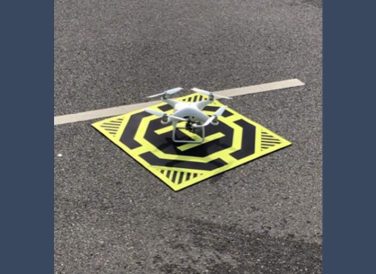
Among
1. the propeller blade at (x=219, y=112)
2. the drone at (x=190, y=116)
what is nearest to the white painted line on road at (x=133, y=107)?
the drone at (x=190, y=116)

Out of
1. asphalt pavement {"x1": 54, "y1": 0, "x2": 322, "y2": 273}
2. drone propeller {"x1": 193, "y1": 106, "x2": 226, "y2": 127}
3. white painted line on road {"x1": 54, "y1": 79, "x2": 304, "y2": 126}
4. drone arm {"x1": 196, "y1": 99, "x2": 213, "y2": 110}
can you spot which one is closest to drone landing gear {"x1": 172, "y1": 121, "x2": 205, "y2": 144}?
drone propeller {"x1": 193, "y1": 106, "x2": 226, "y2": 127}

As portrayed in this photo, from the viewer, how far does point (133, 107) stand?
859 centimetres

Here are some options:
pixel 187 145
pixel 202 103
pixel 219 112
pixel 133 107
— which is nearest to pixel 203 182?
pixel 187 145

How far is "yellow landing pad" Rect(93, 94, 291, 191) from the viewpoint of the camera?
23.7 feet

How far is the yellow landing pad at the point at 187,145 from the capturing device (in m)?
7.24

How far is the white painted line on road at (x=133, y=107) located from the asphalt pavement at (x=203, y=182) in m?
0.14

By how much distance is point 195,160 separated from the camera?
744 centimetres

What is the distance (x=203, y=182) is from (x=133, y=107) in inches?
83.5

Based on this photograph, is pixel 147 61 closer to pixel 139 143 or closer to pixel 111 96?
pixel 111 96

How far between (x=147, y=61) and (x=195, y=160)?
119 inches

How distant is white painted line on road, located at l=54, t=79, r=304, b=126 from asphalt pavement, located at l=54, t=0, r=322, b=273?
0.14 meters

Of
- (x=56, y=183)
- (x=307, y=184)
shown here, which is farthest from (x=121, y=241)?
(x=307, y=184)

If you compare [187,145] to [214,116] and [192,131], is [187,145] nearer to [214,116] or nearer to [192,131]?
[192,131]

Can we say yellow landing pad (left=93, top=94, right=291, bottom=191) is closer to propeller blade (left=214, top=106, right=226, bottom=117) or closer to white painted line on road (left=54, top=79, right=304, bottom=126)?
white painted line on road (left=54, top=79, right=304, bottom=126)
